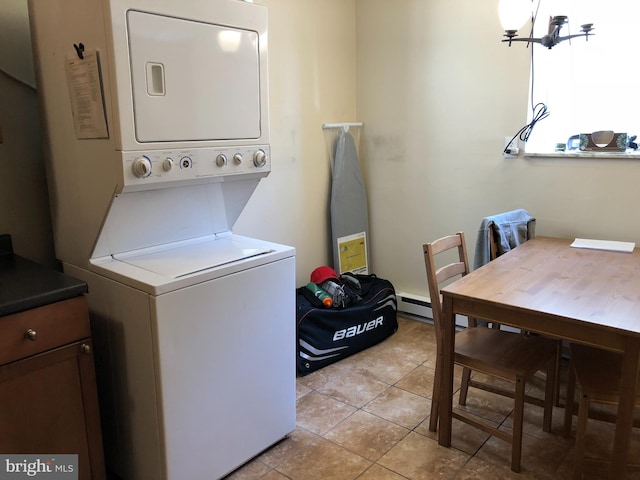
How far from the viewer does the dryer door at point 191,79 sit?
159cm

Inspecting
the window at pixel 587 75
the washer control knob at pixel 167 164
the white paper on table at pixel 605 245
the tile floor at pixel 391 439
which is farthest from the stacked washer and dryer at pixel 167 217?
the window at pixel 587 75

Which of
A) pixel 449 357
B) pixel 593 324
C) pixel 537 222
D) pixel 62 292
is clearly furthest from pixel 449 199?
pixel 62 292

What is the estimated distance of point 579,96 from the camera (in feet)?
8.92

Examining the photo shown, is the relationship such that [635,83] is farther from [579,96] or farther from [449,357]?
[449,357]

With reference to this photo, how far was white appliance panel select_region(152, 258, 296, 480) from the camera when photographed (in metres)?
1.69

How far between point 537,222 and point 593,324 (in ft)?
4.43

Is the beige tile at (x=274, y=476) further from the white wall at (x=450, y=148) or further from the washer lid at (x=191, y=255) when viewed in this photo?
the white wall at (x=450, y=148)

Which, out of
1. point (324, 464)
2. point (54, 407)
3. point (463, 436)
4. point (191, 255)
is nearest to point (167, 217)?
point (191, 255)

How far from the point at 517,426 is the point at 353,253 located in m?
1.71

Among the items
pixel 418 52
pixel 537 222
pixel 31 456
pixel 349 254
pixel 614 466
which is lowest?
pixel 614 466

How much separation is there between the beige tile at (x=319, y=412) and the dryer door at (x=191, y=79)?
1278 millimetres

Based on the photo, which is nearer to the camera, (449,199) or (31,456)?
(31,456)

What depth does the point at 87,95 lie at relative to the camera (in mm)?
1636

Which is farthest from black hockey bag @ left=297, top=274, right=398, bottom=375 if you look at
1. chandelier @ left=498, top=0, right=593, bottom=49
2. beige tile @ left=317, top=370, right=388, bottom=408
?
chandelier @ left=498, top=0, right=593, bottom=49
